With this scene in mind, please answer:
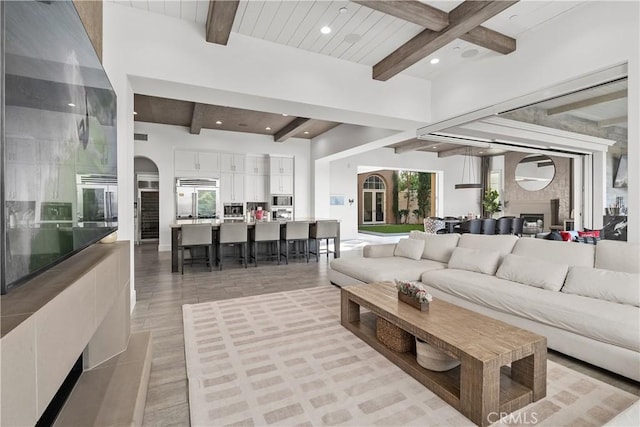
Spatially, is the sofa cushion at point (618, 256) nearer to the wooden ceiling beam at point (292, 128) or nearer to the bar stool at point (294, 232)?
the bar stool at point (294, 232)

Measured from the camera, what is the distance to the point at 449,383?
1.96 metres

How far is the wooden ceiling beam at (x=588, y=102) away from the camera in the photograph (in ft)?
10.5

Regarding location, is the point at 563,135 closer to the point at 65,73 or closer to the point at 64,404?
the point at 65,73

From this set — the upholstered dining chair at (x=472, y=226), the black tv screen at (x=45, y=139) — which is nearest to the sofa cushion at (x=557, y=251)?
the black tv screen at (x=45, y=139)

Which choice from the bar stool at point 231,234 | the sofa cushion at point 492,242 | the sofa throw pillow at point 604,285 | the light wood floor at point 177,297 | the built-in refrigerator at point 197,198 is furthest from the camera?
the built-in refrigerator at point 197,198

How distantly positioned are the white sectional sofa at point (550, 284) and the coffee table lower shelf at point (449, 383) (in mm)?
606

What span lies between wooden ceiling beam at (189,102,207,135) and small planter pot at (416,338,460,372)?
530 centimetres

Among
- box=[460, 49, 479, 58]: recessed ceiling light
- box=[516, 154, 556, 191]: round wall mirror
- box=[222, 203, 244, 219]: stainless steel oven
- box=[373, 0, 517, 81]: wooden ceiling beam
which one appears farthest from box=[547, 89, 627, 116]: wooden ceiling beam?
box=[222, 203, 244, 219]: stainless steel oven

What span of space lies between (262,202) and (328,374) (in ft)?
23.9

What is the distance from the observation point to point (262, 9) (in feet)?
10.9

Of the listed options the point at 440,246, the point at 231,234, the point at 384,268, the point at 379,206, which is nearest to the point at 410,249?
the point at 440,246

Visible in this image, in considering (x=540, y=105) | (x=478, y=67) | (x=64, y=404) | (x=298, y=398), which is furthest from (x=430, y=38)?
(x=64, y=404)

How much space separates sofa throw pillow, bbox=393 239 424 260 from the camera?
4355mm

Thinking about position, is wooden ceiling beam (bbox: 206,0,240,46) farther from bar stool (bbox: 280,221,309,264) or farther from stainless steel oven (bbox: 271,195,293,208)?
stainless steel oven (bbox: 271,195,293,208)
